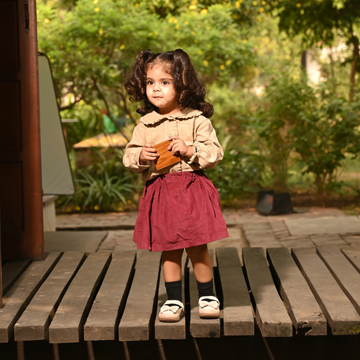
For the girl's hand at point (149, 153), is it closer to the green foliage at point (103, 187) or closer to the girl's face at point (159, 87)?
the girl's face at point (159, 87)

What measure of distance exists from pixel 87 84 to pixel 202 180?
6.11 meters

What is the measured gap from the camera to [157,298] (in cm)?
296

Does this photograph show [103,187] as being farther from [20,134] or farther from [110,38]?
[20,134]

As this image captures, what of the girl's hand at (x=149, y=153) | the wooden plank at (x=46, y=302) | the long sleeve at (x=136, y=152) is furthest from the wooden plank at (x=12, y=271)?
the girl's hand at (x=149, y=153)

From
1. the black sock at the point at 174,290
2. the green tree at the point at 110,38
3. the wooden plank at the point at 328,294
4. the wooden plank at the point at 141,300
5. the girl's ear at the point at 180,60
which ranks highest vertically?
the green tree at the point at 110,38

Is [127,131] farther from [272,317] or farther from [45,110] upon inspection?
[272,317]

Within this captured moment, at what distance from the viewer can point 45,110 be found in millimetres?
5223

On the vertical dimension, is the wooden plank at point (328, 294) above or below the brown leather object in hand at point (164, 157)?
below

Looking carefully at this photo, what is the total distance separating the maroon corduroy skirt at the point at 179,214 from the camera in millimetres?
2547

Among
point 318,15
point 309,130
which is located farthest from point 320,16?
point 309,130

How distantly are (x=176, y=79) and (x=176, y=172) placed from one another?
47cm

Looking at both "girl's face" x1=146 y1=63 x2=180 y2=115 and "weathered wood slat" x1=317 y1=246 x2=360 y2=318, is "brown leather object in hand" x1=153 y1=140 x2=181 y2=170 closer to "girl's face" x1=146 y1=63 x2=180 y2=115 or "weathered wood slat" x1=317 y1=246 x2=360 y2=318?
"girl's face" x1=146 y1=63 x2=180 y2=115

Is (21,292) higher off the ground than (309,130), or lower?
lower

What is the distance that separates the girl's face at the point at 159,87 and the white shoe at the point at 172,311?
1023 millimetres
